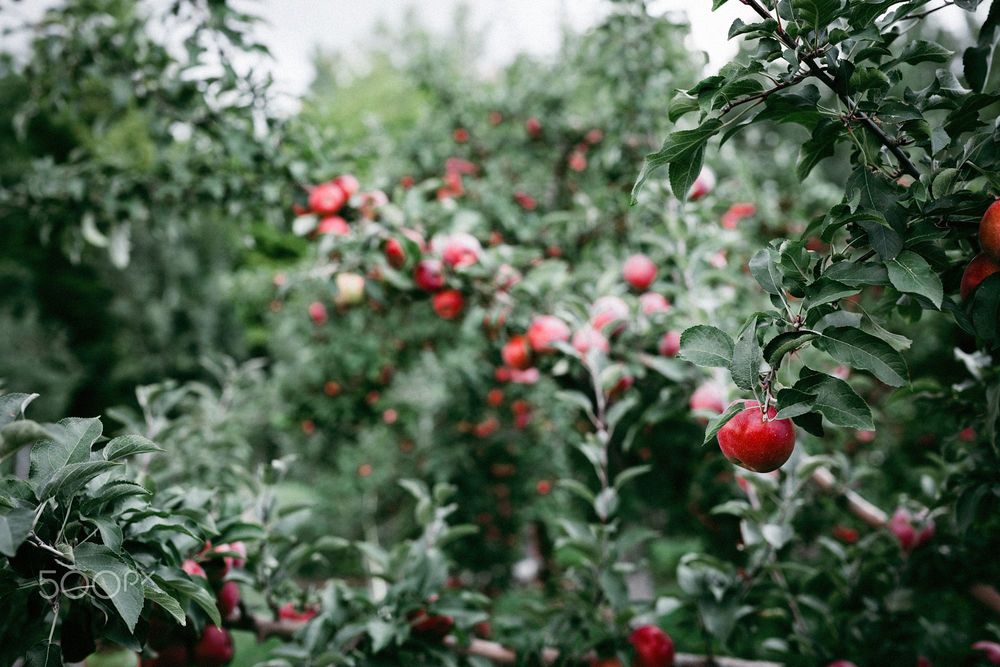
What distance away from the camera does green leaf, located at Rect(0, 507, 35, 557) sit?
0.46m

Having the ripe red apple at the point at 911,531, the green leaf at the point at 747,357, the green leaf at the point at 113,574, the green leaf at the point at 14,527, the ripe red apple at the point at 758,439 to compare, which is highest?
the green leaf at the point at 747,357

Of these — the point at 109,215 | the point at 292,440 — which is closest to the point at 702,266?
the point at 109,215

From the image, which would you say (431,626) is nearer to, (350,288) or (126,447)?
(126,447)

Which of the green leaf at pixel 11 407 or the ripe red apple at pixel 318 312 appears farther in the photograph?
the ripe red apple at pixel 318 312

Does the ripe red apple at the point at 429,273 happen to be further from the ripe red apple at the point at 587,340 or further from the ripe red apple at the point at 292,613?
the ripe red apple at the point at 292,613

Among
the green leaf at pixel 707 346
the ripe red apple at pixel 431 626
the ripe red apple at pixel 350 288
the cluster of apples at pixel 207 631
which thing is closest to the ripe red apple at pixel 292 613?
the cluster of apples at pixel 207 631

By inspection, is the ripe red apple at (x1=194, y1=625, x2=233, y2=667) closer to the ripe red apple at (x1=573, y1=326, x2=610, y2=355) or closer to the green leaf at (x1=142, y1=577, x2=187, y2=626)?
the green leaf at (x1=142, y1=577, x2=187, y2=626)

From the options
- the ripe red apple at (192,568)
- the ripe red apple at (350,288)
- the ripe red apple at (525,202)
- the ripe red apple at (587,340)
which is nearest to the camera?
the ripe red apple at (192,568)

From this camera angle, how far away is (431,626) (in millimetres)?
975

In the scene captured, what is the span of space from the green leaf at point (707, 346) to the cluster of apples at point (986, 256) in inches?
10.0

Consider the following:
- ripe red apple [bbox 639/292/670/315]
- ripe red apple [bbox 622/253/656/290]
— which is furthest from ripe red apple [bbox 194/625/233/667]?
ripe red apple [bbox 622/253/656/290]

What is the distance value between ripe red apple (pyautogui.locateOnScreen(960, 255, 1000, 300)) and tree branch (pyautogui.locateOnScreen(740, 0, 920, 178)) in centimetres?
11

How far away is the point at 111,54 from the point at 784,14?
1.63 meters

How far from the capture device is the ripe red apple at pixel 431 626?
3.15 ft
